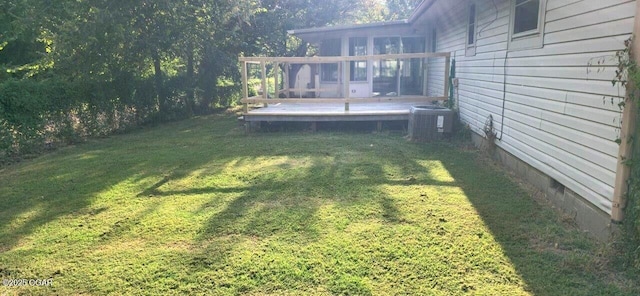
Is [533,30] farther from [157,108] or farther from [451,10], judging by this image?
[157,108]

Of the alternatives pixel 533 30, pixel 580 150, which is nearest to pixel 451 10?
pixel 533 30

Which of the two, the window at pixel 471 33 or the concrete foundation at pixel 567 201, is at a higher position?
the window at pixel 471 33

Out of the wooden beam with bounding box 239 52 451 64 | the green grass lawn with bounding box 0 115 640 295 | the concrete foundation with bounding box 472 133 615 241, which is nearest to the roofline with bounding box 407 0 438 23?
the wooden beam with bounding box 239 52 451 64

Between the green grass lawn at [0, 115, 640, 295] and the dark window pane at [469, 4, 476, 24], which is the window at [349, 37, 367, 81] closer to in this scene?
the dark window pane at [469, 4, 476, 24]

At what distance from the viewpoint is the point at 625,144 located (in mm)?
2852

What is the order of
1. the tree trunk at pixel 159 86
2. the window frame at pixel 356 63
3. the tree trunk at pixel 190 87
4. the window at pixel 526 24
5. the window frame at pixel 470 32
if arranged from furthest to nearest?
the tree trunk at pixel 190 87, the window frame at pixel 356 63, the tree trunk at pixel 159 86, the window frame at pixel 470 32, the window at pixel 526 24

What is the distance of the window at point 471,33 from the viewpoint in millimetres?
7237

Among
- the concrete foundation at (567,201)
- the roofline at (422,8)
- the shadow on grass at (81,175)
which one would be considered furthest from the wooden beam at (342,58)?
the concrete foundation at (567,201)

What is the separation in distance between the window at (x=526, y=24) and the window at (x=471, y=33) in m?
1.84

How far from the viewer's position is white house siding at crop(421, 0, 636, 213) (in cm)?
311

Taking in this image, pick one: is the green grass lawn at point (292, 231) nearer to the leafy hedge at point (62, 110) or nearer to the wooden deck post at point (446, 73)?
the leafy hedge at point (62, 110)

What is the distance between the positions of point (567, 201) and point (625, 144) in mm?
996

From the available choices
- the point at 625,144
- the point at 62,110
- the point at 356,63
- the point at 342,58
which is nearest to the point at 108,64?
the point at 62,110

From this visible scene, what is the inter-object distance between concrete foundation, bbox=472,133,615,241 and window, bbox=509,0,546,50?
4.60ft
